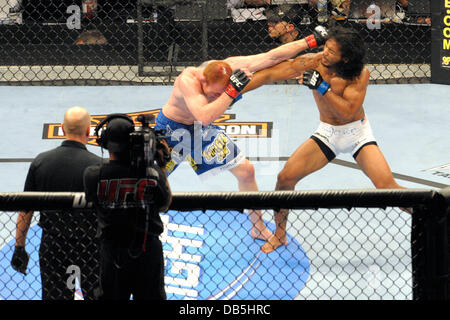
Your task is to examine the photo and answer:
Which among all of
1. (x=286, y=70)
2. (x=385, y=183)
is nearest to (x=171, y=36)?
(x=286, y=70)

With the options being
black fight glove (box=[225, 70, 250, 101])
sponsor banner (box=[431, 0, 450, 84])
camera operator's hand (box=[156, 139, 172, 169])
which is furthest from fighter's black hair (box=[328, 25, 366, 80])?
sponsor banner (box=[431, 0, 450, 84])

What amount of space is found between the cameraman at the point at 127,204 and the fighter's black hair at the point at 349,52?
223 centimetres

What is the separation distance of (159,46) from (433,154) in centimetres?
375

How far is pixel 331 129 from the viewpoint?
537 centimetres

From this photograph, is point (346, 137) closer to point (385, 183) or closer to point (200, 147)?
point (385, 183)

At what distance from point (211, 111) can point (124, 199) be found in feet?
6.22

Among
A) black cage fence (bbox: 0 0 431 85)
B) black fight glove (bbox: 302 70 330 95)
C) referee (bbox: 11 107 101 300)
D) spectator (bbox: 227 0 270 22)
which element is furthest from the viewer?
spectator (bbox: 227 0 270 22)

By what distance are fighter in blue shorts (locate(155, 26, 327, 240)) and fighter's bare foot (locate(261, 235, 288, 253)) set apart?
3.7 inches

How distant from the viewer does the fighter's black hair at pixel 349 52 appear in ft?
17.1

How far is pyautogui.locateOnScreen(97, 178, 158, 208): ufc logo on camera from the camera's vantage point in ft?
10.6

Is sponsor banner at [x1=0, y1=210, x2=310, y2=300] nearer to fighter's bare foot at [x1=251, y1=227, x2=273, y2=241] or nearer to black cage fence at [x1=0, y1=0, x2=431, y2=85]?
fighter's bare foot at [x1=251, y1=227, x2=273, y2=241]

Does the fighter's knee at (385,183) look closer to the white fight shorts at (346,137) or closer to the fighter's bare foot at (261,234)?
the white fight shorts at (346,137)

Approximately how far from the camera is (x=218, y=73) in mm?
5094

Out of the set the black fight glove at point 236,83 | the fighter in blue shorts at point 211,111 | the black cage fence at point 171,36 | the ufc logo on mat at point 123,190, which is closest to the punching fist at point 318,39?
the fighter in blue shorts at point 211,111
